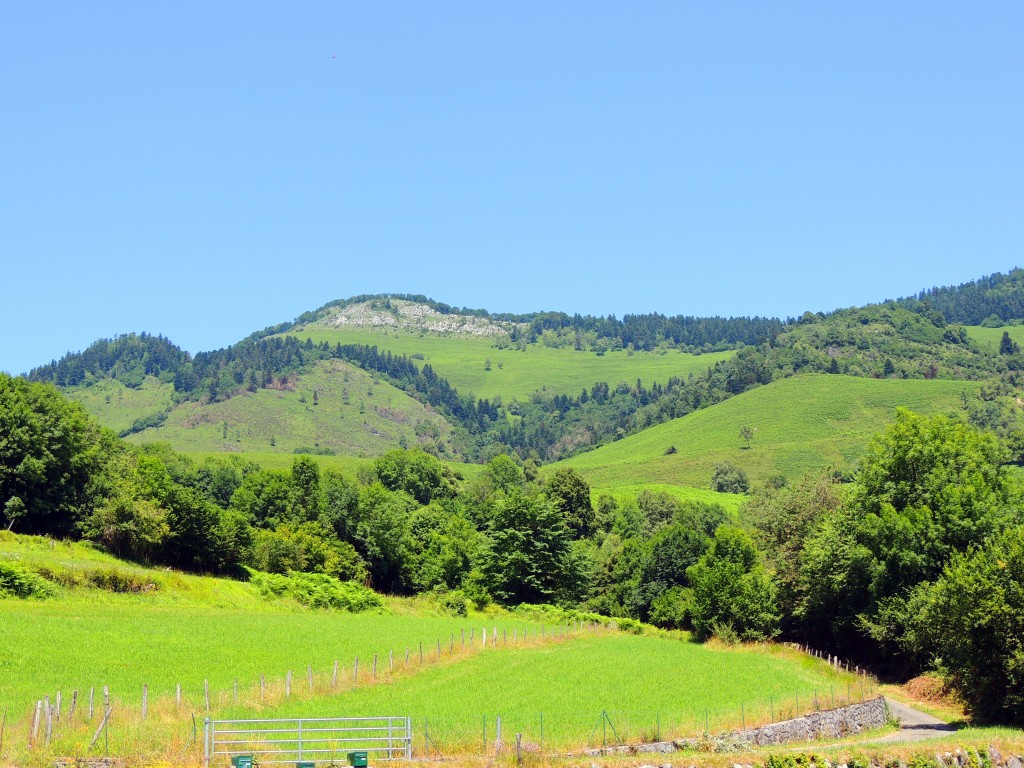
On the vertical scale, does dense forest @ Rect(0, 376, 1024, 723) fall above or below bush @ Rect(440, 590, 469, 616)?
above

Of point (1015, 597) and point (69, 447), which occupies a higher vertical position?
point (69, 447)

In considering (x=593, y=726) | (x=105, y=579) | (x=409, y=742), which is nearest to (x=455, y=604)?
(x=105, y=579)

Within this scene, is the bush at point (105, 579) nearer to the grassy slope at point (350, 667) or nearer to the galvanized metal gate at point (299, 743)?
the grassy slope at point (350, 667)

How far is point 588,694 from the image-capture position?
151 ft

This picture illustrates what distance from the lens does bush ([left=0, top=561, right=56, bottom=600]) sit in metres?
60.1

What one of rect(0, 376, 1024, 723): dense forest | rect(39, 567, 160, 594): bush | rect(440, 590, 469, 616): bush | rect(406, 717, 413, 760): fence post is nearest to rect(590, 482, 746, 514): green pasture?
rect(0, 376, 1024, 723): dense forest

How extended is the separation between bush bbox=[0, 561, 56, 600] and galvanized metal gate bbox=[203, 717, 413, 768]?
31.6 meters

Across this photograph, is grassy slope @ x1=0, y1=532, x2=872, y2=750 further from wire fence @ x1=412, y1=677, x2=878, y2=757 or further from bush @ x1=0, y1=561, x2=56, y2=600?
bush @ x1=0, y1=561, x2=56, y2=600

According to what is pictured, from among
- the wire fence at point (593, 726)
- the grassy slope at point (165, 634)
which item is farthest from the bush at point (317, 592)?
the wire fence at point (593, 726)

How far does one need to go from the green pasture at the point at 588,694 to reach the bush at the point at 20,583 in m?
24.7

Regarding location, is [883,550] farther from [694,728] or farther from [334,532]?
[334,532]

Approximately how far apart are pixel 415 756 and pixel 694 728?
1100 cm

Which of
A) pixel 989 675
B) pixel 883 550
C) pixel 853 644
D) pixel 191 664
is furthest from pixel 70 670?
pixel 853 644

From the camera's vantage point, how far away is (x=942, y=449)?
66875mm
